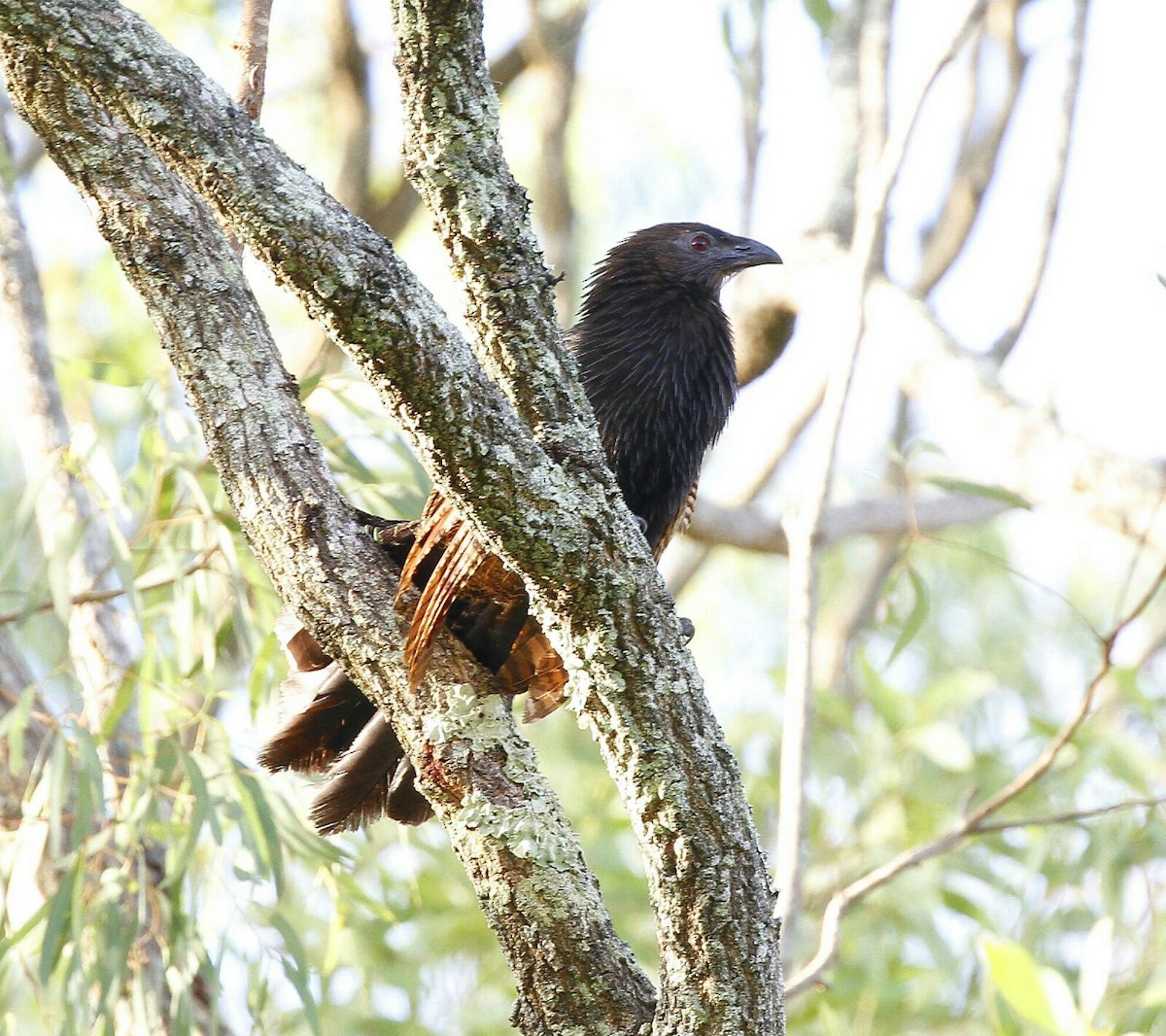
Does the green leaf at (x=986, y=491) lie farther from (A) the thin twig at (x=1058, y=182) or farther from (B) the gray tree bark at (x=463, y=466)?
(B) the gray tree bark at (x=463, y=466)

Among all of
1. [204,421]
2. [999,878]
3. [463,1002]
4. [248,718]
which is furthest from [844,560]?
[204,421]

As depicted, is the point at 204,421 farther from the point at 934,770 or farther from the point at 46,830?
the point at 934,770

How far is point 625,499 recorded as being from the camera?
287cm

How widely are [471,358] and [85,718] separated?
6.29 ft

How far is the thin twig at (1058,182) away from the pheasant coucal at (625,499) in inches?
61.1

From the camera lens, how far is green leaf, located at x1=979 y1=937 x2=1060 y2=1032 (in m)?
2.29

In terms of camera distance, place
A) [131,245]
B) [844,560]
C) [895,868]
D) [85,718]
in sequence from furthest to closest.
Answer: [844,560], [85,718], [895,868], [131,245]

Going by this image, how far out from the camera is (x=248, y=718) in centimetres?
335

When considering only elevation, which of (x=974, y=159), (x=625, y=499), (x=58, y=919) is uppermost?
(x=974, y=159)

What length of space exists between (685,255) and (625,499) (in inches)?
30.1

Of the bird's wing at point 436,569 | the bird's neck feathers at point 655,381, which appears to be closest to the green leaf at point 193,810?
the bird's wing at point 436,569

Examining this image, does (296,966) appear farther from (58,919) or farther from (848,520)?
(848,520)

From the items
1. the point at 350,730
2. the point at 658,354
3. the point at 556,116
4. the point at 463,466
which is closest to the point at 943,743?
the point at 658,354

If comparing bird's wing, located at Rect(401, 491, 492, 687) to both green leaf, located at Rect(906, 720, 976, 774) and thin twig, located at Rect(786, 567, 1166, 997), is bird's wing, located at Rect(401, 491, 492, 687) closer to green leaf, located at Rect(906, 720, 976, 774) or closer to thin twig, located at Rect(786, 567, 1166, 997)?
thin twig, located at Rect(786, 567, 1166, 997)
